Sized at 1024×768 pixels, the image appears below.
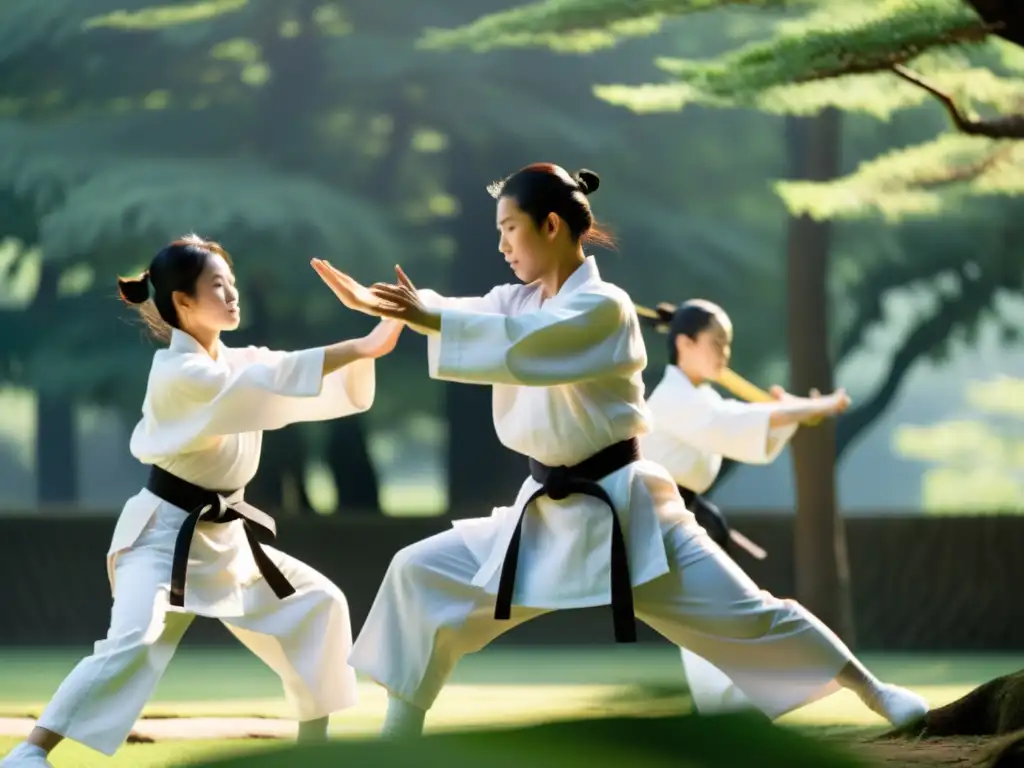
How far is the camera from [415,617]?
3.36 m

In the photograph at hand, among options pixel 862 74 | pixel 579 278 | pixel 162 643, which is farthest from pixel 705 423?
pixel 162 643

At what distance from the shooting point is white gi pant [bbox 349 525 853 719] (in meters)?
3.27

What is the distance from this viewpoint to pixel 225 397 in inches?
138

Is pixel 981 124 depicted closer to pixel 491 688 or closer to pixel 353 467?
pixel 491 688

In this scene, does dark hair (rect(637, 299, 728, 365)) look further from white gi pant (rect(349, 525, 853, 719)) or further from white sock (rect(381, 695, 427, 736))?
white sock (rect(381, 695, 427, 736))

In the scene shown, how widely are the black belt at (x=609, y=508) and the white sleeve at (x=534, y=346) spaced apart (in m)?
0.18

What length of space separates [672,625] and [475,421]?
7.70 metres

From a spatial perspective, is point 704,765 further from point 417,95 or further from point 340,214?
point 417,95

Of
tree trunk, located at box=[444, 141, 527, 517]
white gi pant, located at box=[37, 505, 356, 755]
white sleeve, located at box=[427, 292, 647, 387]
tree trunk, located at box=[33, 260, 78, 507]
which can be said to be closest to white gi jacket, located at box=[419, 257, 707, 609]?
white sleeve, located at box=[427, 292, 647, 387]

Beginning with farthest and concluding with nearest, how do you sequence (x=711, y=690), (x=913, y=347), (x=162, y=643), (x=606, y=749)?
(x=913, y=347) → (x=711, y=690) → (x=162, y=643) → (x=606, y=749)

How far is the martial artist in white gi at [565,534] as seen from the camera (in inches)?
127

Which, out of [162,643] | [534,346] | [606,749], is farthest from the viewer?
[162,643]

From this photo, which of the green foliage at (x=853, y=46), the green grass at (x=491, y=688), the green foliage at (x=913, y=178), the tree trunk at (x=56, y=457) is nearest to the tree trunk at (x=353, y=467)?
the tree trunk at (x=56, y=457)

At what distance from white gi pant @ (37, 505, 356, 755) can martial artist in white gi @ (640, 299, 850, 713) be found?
1263 mm
